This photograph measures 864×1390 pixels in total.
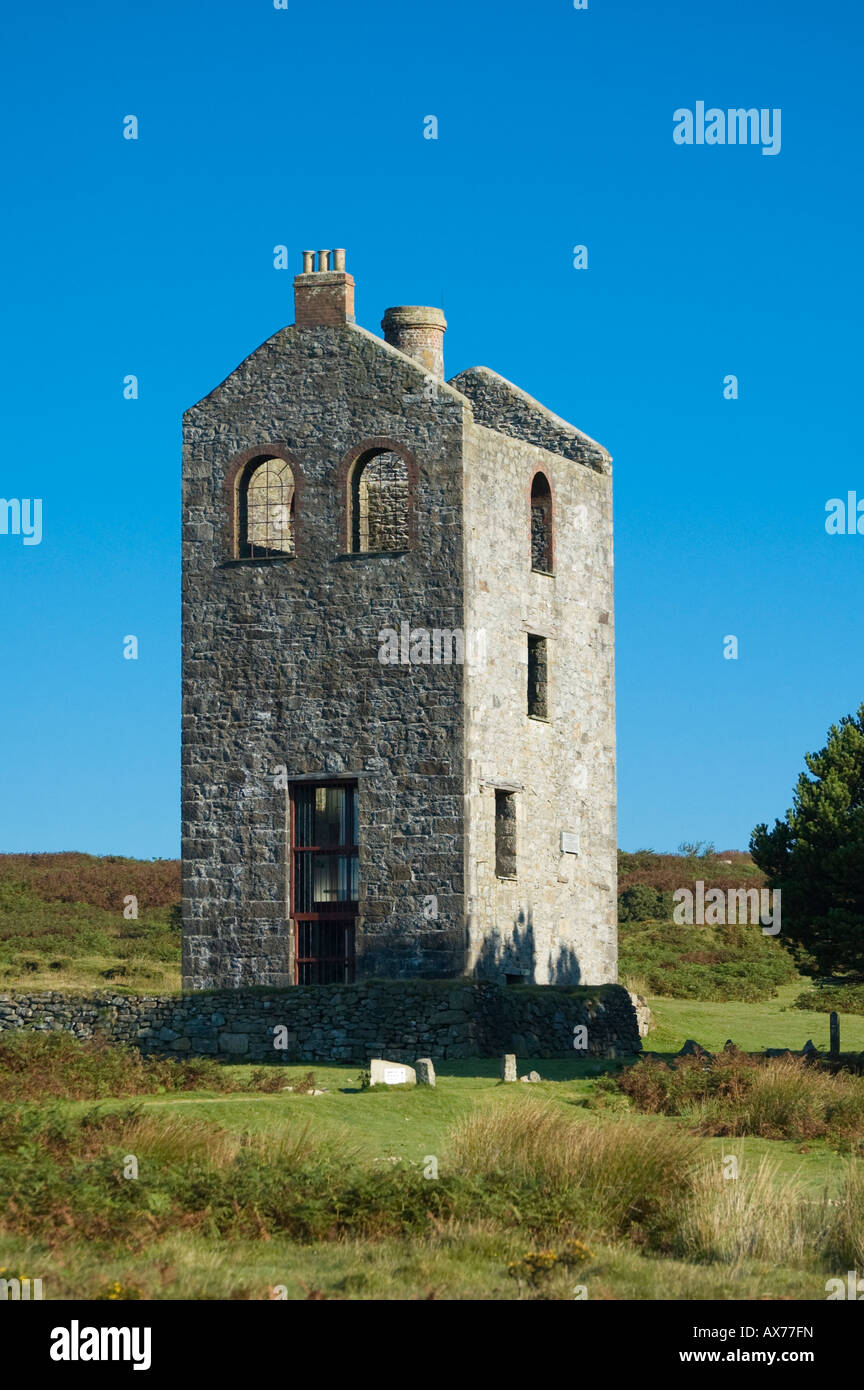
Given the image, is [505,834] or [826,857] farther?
[505,834]

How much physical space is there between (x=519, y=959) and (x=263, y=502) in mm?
9983

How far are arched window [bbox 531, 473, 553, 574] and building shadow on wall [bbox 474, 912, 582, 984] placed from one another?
7021mm

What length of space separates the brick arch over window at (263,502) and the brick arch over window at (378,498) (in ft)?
3.78

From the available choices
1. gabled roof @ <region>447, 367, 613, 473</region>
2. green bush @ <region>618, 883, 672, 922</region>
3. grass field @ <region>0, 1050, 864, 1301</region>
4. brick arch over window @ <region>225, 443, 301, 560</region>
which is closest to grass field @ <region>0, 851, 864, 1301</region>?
grass field @ <region>0, 1050, 864, 1301</region>

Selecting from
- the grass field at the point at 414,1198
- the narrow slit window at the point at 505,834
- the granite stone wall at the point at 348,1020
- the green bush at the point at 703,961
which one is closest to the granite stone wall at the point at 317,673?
the granite stone wall at the point at 348,1020

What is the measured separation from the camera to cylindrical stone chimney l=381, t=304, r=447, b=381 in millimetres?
43219

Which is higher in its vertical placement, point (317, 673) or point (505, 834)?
point (317, 673)

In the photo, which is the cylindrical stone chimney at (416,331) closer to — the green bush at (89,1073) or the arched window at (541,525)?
the arched window at (541,525)

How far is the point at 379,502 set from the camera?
131 feet

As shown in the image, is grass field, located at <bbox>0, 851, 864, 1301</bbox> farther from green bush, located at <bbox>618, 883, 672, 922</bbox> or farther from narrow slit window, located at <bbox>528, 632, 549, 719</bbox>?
green bush, located at <bbox>618, 883, 672, 922</bbox>

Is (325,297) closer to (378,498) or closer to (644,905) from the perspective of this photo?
(378,498)

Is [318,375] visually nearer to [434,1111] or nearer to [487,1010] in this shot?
[487,1010]

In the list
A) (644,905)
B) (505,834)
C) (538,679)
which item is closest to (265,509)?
(538,679)

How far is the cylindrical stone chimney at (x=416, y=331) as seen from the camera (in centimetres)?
4322
